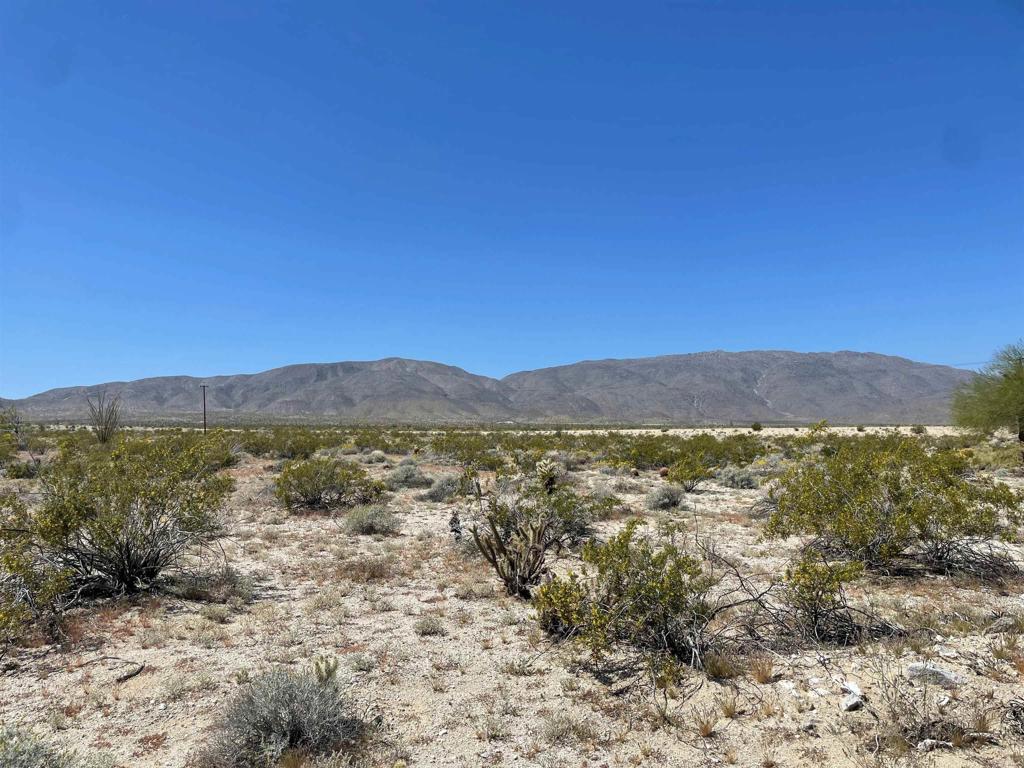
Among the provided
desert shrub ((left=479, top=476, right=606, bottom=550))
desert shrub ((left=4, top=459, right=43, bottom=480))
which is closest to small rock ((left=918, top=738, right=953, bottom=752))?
desert shrub ((left=479, top=476, right=606, bottom=550))

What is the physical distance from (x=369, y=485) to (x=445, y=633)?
30.3 ft

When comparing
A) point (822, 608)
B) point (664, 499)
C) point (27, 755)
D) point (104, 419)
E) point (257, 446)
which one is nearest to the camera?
point (27, 755)

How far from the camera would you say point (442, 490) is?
55.3 feet

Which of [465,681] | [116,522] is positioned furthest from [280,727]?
[116,522]

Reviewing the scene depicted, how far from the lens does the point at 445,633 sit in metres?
6.84

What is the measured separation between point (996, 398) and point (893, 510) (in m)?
25.1

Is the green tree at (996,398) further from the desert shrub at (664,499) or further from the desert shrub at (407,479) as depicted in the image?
the desert shrub at (407,479)

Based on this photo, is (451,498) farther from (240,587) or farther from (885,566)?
(885,566)

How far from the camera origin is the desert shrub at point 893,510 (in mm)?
7941

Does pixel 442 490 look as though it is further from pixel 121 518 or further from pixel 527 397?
pixel 527 397

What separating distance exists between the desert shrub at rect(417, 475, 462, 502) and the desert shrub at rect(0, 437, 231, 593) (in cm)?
828

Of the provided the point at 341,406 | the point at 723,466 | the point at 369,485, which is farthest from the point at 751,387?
the point at 369,485

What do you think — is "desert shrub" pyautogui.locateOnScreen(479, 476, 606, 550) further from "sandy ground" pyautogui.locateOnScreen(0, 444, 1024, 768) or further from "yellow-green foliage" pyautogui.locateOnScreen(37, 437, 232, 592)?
"yellow-green foliage" pyautogui.locateOnScreen(37, 437, 232, 592)

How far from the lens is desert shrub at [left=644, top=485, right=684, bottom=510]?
15383mm
